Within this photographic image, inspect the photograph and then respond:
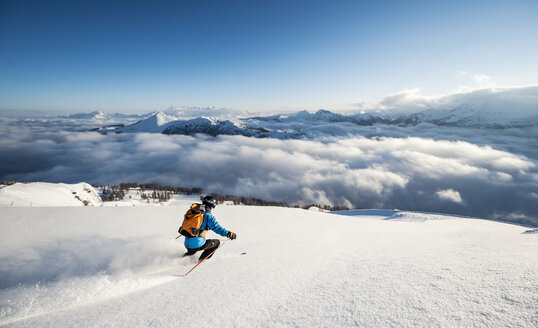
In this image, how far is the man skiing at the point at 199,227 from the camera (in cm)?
643

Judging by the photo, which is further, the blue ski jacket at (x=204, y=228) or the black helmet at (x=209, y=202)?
the black helmet at (x=209, y=202)

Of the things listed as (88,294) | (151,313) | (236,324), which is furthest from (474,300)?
(88,294)

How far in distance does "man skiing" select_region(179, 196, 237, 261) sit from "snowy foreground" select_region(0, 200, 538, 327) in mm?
418

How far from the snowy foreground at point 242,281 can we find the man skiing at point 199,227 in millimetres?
418

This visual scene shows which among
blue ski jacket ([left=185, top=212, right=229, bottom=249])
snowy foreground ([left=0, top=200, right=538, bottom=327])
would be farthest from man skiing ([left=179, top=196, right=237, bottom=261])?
snowy foreground ([left=0, top=200, right=538, bottom=327])

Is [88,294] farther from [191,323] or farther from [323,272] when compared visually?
[323,272]

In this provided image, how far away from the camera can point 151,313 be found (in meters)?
3.57

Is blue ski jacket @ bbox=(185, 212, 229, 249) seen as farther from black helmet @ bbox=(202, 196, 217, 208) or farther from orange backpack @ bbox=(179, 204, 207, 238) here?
black helmet @ bbox=(202, 196, 217, 208)

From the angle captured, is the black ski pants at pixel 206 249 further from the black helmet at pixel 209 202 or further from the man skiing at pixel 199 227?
the black helmet at pixel 209 202

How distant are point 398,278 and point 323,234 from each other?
5909 mm

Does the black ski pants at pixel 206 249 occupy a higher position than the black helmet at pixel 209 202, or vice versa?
the black helmet at pixel 209 202

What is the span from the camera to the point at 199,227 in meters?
6.52

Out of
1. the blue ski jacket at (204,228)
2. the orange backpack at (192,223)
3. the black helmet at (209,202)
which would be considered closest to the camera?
the orange backpack at (192,223)

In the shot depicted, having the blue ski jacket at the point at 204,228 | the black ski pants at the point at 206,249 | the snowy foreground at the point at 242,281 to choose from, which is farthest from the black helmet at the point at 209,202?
the snowy foreground at the point at 242,281
